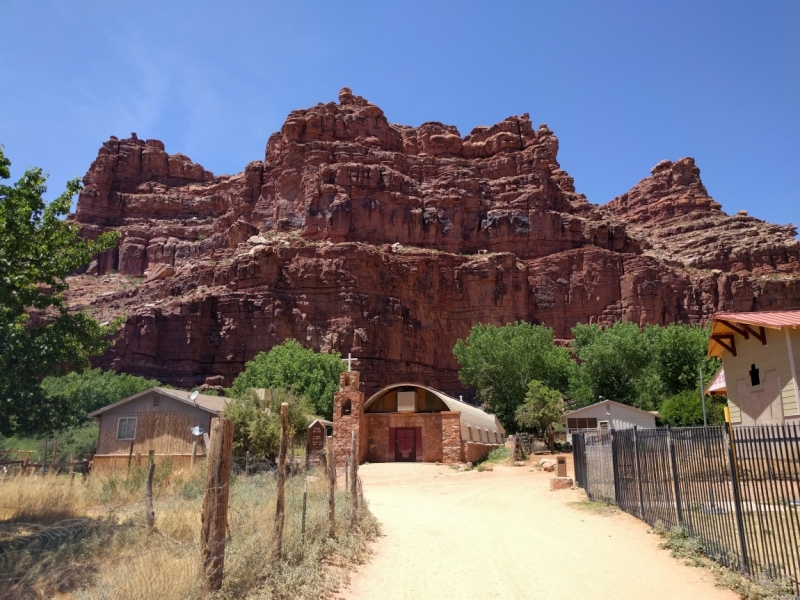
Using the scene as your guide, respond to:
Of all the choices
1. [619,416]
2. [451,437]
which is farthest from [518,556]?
[619,416]

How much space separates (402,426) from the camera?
33.9 m

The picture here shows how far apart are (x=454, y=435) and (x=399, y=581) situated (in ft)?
75.4

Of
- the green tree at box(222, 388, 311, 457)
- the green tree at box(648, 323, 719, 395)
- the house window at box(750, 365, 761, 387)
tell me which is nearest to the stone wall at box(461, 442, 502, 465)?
the green tree at box(222, 388, 311, 457)

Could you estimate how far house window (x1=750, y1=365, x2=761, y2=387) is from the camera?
18.5m

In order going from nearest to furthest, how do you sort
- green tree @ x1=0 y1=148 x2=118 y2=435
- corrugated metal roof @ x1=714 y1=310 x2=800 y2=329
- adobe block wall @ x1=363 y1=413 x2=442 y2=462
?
green tree @ x1=0 y1=148 x2=118 y2=435 < corrugated metal roof @ x1=714 y1=310 x2=800 y2=329 < adobe block wall @ x1=363 y1=413 x2=442 y2=462

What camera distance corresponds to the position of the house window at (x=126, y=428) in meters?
27.0

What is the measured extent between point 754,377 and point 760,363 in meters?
0.63

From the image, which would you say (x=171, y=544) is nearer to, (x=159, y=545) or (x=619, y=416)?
(x=159, y=545)

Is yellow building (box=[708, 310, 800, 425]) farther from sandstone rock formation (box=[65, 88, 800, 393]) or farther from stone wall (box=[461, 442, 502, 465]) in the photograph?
sandstone rock formation (box=[65, 88, 800, 393])

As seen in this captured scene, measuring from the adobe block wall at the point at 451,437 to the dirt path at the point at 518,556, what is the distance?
1284 cm

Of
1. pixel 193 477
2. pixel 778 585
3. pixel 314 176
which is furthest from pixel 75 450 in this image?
pixel 314 176

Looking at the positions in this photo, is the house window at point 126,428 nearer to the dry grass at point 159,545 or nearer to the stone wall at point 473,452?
the dry grass at point 159,545

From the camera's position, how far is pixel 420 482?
1016 inches

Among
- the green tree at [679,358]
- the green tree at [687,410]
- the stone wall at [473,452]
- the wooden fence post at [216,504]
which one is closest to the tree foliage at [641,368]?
the green tree at [679,358]
